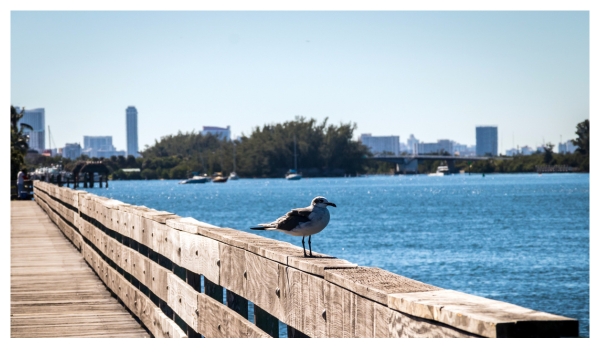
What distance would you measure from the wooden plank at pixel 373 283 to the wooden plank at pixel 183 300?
2.02 metres

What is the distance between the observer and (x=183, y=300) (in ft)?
14.8

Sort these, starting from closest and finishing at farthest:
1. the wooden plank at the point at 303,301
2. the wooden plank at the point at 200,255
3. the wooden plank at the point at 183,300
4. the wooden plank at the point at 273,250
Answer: the wooden plank at the point at 303,301, the wooden plank at the point at 273,250, the wooden plank at the point at 200,255, the wooden plank at the point at 183,300

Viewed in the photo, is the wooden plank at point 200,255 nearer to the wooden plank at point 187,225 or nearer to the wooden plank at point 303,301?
the wooden plank at point 187,225

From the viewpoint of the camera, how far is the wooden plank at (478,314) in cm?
144

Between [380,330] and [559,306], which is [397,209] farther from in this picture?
[380,330]

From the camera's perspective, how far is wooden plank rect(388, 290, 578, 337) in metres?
1.44

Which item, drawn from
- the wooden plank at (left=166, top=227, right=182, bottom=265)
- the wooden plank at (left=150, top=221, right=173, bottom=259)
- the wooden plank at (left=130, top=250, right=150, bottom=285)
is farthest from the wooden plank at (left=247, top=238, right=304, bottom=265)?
the wooden plank at (left=130, top=250, right=150, bottom=285)

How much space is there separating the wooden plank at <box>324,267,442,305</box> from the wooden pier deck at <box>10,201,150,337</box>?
3.85 meters

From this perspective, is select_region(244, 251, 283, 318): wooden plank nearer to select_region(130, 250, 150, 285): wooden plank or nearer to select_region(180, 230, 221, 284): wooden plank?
select_region(180, 230, 221, 284): wooden plank

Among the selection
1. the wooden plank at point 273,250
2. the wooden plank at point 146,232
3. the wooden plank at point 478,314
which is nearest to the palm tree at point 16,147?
the wooden plank at point 146,232

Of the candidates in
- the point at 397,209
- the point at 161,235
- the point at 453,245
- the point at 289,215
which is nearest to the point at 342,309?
the point at 289,215

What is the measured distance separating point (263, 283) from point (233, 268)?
0.48 metres

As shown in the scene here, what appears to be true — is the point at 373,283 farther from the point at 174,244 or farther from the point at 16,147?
the point at 16,147

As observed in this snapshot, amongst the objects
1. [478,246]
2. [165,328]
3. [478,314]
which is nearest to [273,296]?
[478,314]
